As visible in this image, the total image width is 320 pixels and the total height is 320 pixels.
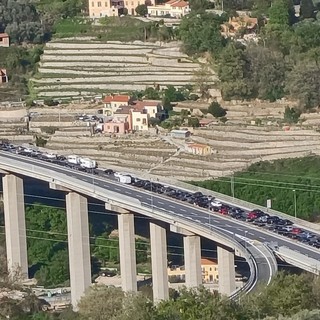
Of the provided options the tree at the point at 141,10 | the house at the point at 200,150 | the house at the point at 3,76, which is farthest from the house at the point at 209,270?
→ the tree at the point at 141,10

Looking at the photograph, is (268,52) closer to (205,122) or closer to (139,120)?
(205,122)

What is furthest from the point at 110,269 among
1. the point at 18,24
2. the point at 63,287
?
the point at 18,24

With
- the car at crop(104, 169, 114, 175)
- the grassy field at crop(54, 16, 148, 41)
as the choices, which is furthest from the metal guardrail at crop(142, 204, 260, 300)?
the grassy field at crop(54, 16, 148, 41)

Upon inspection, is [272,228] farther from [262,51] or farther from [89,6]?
[89,6]

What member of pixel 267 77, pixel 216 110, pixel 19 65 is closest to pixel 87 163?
pixel 216 110

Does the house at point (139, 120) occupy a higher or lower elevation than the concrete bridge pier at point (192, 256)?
higher

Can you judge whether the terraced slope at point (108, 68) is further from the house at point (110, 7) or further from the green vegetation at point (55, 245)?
the green vegetation at point (55, 245)
